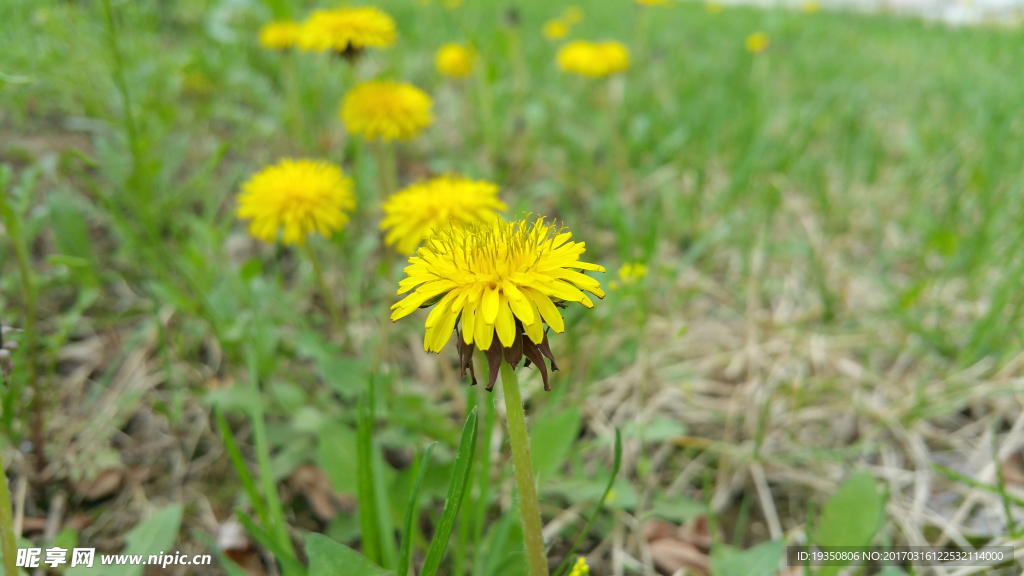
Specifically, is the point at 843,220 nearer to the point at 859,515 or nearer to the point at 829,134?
the point at 829,134

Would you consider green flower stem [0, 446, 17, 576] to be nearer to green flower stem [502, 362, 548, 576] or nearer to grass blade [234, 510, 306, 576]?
grass blade [234, 510, 306, 576]

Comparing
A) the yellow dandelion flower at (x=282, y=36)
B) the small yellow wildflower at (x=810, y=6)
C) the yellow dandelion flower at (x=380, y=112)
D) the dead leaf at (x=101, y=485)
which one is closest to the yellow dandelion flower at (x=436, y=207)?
the yellow dandelion flower at (x=380, y=112)

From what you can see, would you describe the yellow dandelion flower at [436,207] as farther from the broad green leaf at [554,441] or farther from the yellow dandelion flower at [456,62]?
→ the yellow dandelion flower at [456,62]

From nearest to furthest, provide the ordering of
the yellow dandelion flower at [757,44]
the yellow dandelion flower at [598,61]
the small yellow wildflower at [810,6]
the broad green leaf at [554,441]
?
the broad green leaf at [554,441] < the yellow dandelion flower at [598,61] < the yellow dandelion flower at [757,44] < the small yellow wildflower at [810,6]

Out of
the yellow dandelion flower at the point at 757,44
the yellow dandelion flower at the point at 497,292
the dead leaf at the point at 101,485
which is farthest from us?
the yellow dandelion flower at the point at 757,44

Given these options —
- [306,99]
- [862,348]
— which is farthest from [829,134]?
[306,99]

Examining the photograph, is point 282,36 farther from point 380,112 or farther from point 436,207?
point 436,207
